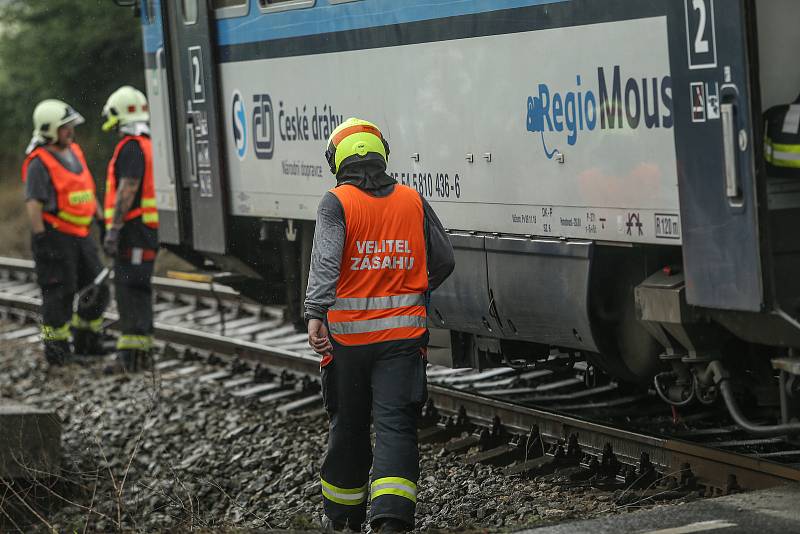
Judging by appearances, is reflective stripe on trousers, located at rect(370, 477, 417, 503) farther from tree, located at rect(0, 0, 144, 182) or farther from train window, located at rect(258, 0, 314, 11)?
tree, located at rect(0, 0, 144, 182)

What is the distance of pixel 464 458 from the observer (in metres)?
7.86

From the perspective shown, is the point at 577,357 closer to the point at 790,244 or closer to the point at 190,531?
the point at 790,244

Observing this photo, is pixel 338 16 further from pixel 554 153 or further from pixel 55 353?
pixel 55 353

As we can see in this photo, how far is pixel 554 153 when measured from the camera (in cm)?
663

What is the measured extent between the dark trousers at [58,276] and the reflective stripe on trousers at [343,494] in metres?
6.33

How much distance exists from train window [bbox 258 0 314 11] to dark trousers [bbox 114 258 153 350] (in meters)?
3.40

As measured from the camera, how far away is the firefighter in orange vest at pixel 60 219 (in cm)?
1213

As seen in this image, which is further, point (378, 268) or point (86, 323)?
point (86, 323)

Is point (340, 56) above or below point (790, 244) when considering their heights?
above

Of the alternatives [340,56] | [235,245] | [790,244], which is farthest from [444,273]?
[235,245]

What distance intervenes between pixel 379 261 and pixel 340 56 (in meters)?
2.50

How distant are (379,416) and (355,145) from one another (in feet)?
3.82

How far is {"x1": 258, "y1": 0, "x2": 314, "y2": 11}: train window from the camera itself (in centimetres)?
844

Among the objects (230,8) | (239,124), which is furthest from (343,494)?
(230,8)
